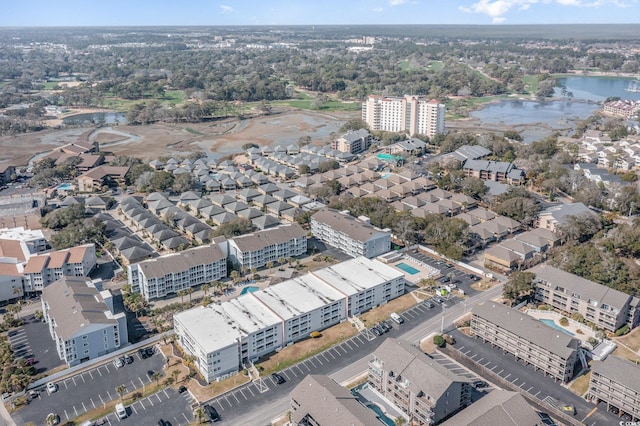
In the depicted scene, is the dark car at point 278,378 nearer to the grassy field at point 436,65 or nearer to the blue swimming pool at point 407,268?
the blue swimming pool at point 407,268

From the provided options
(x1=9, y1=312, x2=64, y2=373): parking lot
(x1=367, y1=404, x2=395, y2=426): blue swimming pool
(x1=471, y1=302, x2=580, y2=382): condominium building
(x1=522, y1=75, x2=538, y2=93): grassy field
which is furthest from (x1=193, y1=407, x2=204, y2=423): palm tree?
(x1=522, y1=75, x2=538, y2=93): grassy field

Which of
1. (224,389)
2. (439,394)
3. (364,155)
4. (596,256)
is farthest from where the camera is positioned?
(364,155)

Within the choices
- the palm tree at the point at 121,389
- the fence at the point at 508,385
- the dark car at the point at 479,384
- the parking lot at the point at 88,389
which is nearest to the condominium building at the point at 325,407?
the dark car at the point at 479,384

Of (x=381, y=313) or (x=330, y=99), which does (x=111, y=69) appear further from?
(x=381, y=313)

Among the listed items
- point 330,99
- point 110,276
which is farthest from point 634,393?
point 330,99

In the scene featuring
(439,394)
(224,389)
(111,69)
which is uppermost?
(111,69)

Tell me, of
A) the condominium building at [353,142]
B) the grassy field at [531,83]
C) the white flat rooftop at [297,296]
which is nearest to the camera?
the white flat rooftop at [297,296]

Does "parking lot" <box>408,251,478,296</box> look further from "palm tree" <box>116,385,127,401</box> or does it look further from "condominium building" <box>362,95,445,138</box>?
"condominium building" <box>362,95,445,138</box>

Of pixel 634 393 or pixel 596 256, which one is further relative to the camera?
pixel 596 256
